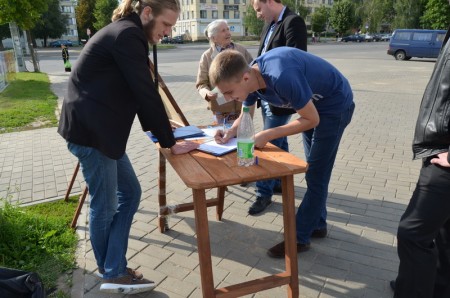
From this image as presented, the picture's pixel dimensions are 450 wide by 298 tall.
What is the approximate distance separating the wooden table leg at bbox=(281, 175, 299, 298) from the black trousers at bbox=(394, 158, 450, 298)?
0.56m

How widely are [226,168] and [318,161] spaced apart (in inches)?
30.6

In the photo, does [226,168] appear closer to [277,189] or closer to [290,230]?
[290,230]

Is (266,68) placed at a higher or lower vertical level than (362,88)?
higher

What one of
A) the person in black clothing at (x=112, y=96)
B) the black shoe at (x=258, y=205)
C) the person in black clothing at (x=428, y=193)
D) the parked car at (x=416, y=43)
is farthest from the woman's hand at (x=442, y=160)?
the parked car at (x=416, y=43)

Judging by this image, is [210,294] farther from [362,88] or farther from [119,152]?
[362,88]

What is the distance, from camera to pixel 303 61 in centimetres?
220

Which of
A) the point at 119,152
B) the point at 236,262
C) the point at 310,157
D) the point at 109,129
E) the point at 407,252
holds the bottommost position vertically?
the point at 236,262

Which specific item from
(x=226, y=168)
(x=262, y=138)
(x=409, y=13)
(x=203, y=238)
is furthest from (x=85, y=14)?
(x=203, y=238)

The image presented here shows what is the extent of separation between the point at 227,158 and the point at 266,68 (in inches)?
22.4

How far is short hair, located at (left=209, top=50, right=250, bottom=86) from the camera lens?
6.42 feet

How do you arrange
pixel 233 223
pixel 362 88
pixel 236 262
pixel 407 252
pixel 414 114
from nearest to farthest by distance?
pixel 407 252 → pixel 236 262 → pixel 233 223 → pixel 414 114 → pixel 362 88

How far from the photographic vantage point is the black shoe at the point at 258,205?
11.2 feet

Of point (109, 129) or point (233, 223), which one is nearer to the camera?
point (109, 129)

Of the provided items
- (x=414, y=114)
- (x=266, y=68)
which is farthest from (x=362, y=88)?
(x=266, y=68)
